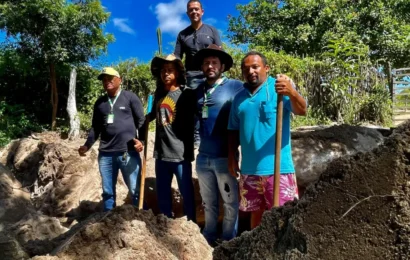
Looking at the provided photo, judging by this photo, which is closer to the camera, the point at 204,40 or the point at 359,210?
the point at 359,210

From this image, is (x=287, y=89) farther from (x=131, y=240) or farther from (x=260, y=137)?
(x=131, y=240)

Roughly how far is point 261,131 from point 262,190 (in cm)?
42

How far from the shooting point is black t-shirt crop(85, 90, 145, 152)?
467 centimetres

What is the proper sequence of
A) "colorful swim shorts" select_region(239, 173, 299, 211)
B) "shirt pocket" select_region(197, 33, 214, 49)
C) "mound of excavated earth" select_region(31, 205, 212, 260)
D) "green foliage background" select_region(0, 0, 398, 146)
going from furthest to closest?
"green foliage background" select_region(0, 0, 398, 146)
"shirt pocket" select_region(197, 33, 214, 49)
"colorful swim shorts" select_region(239, 173, 299, 211)
"mound of excavated earth" select_region(31, 205, 212, 260)

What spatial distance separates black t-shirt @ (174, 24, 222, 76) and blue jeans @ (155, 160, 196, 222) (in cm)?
101

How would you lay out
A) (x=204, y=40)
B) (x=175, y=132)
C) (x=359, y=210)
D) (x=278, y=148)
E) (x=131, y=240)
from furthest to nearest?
(x=204, y=40), (x=175, y=132), (x=278, y=148), (x=131, y=240), (x=359, y=210)

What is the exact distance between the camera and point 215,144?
12.1 feet

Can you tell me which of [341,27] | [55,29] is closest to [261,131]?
[55,29]

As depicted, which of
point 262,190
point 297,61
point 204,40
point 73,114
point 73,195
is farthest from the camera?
point 73,114

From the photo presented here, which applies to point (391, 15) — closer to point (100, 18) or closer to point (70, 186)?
point (100, 18)

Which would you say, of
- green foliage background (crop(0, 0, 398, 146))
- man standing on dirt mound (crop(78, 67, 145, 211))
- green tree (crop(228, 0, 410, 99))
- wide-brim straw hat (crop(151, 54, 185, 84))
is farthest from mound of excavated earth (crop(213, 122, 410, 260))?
green tree (crop(228, 0, 410, 99))

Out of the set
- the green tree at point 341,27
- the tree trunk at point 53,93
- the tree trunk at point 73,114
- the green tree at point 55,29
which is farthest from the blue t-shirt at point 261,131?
the green tree at point 341,27

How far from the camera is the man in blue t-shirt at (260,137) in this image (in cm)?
322

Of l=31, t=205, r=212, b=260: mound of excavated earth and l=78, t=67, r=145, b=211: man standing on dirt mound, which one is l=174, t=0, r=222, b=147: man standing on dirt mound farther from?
l=31, t=205, r=212, b=260: mound of excavated earth
